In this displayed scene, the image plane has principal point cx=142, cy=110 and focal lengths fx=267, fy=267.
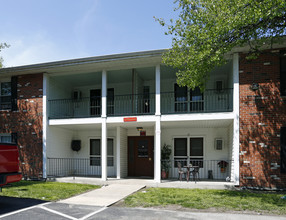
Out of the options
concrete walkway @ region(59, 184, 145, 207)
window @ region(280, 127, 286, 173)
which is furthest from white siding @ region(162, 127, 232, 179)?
concrete walkway @ region(59, 184, 145, 207)

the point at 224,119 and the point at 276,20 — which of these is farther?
the point at 224,119

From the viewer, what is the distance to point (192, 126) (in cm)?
1284

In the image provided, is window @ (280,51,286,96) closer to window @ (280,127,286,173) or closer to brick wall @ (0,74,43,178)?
window @ (280,127,286,173)

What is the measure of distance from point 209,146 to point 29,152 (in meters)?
8.65

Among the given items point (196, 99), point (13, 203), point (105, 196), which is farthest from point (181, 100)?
point (13, 203)

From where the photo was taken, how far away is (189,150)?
43.3 feet

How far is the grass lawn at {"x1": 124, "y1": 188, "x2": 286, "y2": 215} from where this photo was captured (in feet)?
22.7

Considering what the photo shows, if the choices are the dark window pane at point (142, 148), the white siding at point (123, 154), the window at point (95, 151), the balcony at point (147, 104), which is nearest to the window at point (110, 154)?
the window at point (95, 151)

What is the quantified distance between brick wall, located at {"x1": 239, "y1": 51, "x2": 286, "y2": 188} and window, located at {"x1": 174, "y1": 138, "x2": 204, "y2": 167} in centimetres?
326

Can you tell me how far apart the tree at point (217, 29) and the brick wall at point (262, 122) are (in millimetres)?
1010

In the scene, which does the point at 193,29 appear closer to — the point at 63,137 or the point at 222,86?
the point at 222,86

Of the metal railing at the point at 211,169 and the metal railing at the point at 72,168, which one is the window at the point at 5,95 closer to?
the metal railing at the point at 72,168

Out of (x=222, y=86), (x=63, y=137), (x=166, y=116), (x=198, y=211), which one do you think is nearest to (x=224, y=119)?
(x=166, y=116)

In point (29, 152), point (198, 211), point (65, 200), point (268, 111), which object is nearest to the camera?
point (198, 211)
